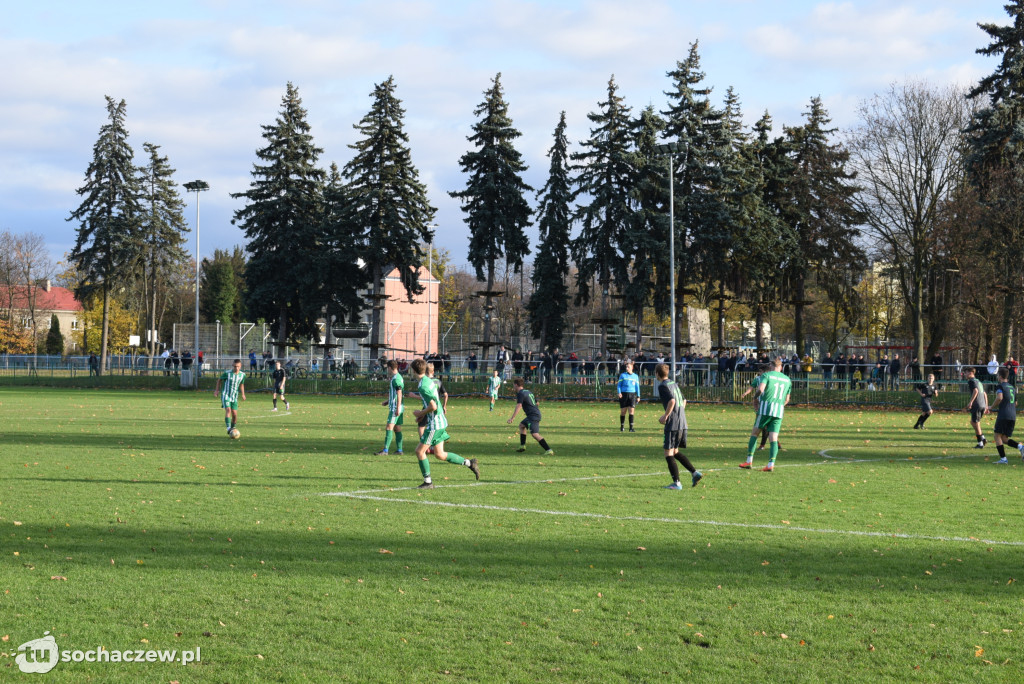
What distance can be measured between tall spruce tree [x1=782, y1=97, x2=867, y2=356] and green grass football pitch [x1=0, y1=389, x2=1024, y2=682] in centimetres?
3798

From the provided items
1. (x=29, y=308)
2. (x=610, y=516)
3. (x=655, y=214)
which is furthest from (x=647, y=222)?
(x=29, y=308)

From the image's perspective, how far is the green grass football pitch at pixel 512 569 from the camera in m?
6.23

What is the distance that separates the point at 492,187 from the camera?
55.1m

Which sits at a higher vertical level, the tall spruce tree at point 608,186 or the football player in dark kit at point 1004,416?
the tall spruce tree at point 608,186

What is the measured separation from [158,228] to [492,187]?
2971 centimetres

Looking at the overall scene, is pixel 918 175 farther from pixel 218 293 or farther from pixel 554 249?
pixel 218 293

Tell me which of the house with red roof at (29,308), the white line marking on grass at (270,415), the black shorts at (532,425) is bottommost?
the white line marking on grass at (270,415)

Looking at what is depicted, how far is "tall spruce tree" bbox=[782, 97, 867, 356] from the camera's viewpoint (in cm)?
5325

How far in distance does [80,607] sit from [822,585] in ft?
19.3

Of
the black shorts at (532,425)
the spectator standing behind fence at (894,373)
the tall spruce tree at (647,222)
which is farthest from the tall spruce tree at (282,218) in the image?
the black shorts at (532,425)

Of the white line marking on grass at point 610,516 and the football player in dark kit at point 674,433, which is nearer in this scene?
the white line marking on grass at point 610,516

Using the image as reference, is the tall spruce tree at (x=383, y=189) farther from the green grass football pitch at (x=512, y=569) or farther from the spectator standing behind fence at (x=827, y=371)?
the green grass football pitch at (x=512, y=569)

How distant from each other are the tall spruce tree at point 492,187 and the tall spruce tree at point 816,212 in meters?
16.2

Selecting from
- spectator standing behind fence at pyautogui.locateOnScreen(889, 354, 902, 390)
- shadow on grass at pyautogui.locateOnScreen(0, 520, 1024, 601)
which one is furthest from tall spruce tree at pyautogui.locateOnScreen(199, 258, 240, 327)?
shadow on grass at pyautogui.locateOnScreen(0, 520, 1024, 601)
